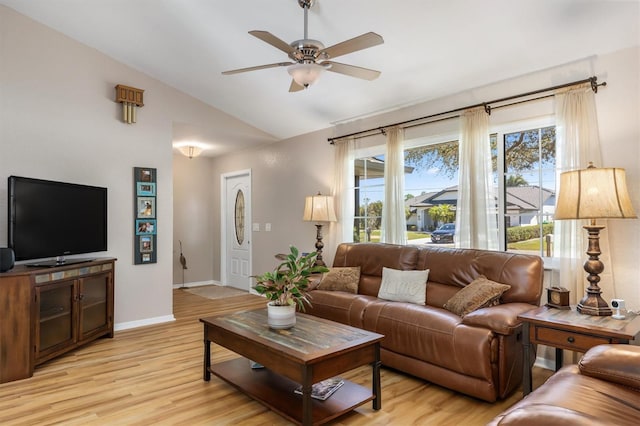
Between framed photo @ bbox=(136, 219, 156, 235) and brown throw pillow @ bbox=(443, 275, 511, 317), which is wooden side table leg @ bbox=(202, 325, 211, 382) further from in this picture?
framed photo @ bbox=(136, 219, 156, 235)

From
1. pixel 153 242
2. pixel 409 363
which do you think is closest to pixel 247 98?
pixel 153 242

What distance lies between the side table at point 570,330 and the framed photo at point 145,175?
13.5ft

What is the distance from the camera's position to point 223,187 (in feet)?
23.5

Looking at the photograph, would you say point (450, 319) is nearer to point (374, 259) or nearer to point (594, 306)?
point (594, 306)

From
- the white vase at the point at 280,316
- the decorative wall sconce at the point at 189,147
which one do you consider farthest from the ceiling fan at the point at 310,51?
the decorative wall sconce at the point at 189,147

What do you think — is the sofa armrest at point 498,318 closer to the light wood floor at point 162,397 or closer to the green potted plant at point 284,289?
the light wood floor at point 162,397

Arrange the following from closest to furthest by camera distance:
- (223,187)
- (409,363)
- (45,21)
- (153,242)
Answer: (409,363), (45,21), (153,242), (223,187)

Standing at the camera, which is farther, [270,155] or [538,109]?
[270,155]

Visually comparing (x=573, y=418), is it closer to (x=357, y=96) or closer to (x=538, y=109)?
(x=538, y=109)

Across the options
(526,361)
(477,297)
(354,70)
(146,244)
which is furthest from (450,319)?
(146,244)

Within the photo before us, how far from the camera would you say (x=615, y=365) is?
168 centimetres

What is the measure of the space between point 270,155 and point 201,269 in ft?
8.98

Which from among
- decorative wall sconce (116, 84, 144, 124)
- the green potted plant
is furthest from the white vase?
decorative wall sconce (116, 84, 144, 124)

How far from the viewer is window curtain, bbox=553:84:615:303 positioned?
2898 mm
